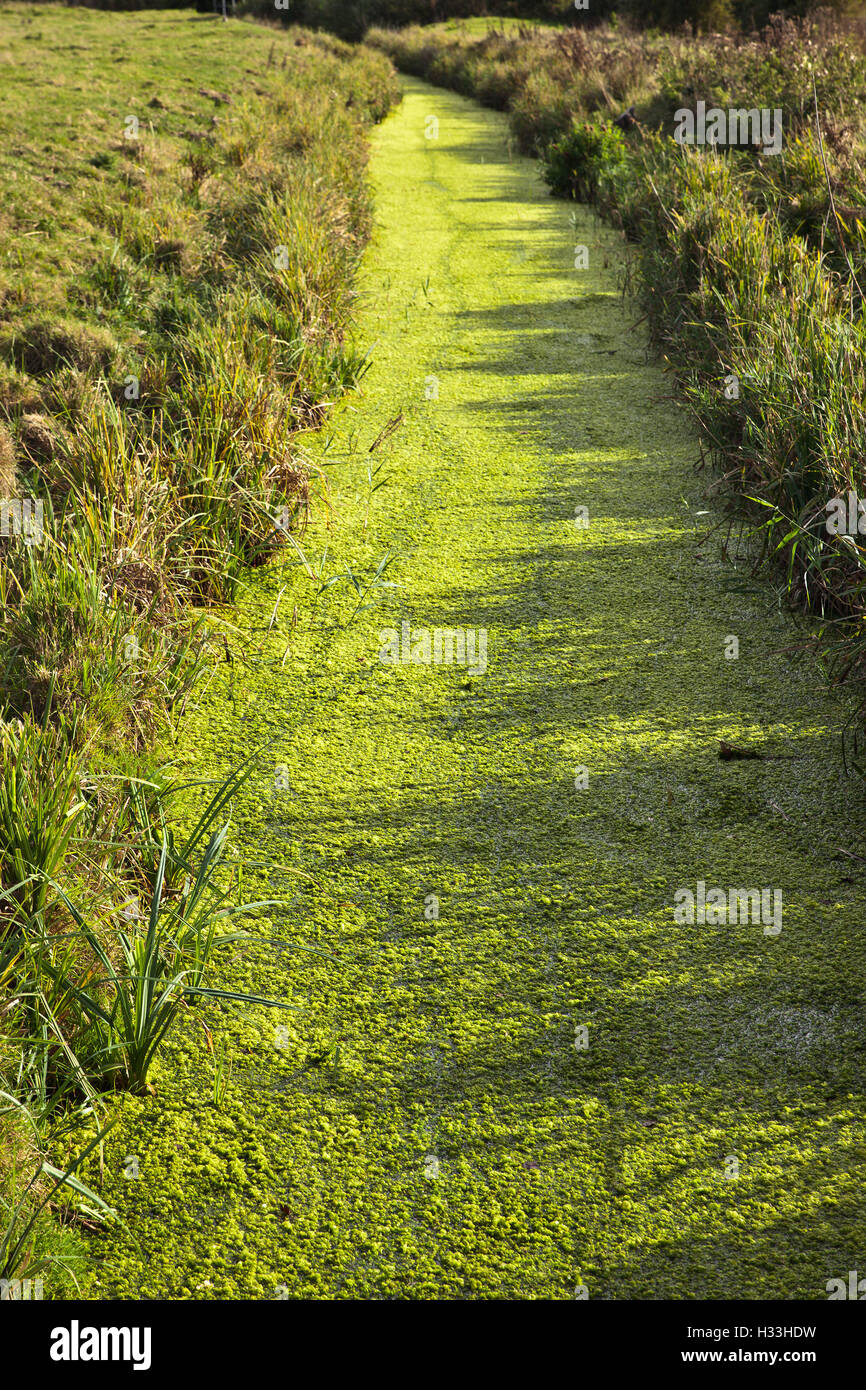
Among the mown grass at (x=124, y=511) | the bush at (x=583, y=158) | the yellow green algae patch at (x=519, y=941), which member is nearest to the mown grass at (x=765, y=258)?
the bush at (x=583, y=158)

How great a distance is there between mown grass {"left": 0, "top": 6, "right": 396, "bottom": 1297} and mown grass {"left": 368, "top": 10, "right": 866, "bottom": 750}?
1.46 meters

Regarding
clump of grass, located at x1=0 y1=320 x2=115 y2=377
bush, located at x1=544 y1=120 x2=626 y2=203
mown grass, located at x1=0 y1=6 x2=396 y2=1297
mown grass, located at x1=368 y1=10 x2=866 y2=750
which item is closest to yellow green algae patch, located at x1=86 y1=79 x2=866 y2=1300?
mown grass, located at x1=0 y1=6 x2=396 y2=1297

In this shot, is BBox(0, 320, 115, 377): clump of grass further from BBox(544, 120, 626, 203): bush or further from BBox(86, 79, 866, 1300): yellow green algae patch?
BBox(544, 120, 626, 203): bush

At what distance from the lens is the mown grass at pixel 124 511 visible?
60.0 inches

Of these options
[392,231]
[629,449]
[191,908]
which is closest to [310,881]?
[191,908]

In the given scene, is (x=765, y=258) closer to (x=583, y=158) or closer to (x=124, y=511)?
(x=124, y=511)

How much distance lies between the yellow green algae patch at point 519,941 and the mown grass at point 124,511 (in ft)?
0.39

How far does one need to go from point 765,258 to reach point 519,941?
3.12 meters

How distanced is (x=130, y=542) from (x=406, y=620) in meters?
0.77

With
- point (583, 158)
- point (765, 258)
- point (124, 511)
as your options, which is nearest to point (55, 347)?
point (124, 511)

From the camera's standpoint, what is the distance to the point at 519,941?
5.87ft

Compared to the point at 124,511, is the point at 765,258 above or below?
above

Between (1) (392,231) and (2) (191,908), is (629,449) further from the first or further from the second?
(1) (392,231)

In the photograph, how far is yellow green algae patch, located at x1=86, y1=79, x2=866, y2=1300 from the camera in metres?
1.33
